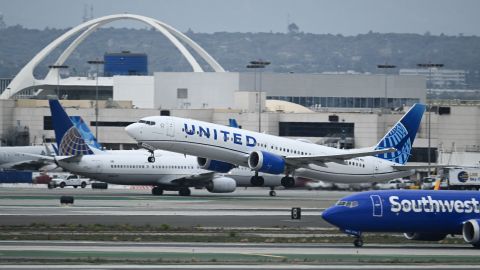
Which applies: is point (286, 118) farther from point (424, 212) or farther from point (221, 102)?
point (424, 212)

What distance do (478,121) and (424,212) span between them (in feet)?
307

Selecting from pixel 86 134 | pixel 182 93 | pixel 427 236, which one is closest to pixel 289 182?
pixel 427 236

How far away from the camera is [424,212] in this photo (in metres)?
62.0

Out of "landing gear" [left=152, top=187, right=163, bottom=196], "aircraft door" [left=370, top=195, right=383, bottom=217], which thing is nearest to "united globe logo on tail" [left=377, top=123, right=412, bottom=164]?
"landing gear" [left=152, top=187, right=163, bottom=196]

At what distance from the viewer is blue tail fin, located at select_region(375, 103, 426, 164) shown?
10269 centimetres

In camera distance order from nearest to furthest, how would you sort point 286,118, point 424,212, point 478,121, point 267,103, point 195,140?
point 424,212
point 195,140
point 478,121
point 286,118
point 267,103

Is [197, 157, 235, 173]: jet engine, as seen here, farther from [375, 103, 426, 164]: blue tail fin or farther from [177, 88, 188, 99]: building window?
[177, 88, 188, 99]: building window

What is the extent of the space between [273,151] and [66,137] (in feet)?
85.7

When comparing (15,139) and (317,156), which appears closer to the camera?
(317,156)

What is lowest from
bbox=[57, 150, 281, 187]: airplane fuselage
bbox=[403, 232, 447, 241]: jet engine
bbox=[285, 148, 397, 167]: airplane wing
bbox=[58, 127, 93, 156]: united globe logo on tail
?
Answer: bbox=[403, 232, 447, 241]: jet engine

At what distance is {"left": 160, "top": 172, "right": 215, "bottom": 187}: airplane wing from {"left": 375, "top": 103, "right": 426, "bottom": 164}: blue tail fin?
19.7 m

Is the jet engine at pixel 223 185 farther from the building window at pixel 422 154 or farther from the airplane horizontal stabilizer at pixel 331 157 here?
the building window at pixel 422 154

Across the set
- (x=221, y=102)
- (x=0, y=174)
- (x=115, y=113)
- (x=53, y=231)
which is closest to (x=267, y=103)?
(x=221, y=102)

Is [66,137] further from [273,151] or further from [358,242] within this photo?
[358,242]
